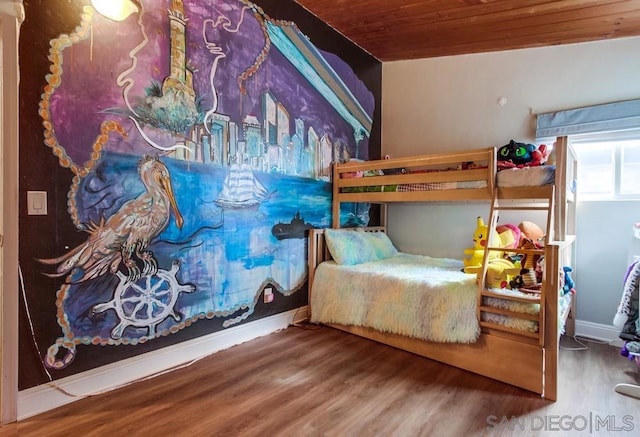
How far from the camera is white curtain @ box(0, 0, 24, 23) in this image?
1608 mm

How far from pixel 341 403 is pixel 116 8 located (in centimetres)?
251

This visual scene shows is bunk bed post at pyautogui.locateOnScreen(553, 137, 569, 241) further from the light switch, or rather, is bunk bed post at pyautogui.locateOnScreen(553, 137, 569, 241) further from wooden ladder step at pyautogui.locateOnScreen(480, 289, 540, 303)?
the light switch

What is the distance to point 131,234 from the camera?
209 cm

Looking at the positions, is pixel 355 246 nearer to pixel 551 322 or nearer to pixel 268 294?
pixel 268 294

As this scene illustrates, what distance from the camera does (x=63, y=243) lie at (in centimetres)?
184

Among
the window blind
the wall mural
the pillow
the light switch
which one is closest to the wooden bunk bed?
the pillow

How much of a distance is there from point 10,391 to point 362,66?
150 inches

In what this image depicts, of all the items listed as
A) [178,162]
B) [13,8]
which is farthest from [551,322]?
[13,8]

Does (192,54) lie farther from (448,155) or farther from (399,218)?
(399,218)

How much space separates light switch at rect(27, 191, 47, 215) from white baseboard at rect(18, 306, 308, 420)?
88cm

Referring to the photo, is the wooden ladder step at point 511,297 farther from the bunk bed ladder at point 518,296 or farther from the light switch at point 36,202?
the light switch at point 36,202

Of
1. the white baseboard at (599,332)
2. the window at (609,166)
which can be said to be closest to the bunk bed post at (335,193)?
the window at (609,166)

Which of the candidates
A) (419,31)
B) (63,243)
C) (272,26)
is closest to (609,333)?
(419,31)

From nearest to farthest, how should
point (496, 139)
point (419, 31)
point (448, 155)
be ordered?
point (448, 155)
point (419, 31)
point (496, 139)
